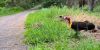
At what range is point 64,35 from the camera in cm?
1130

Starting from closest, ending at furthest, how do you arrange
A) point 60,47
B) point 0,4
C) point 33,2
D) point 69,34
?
point 60,47 → point 69,34 → point 0,4 → point 33,2

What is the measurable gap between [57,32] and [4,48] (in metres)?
2.53

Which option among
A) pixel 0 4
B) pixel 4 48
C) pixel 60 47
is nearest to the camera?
pixel 60 47

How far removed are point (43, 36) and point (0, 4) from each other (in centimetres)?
3999

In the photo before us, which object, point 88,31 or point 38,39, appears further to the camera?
point 88,31

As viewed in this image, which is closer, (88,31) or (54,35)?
(54,35)

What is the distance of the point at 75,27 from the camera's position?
36.3 ft

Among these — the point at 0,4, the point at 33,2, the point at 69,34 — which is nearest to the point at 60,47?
the point at 69,34

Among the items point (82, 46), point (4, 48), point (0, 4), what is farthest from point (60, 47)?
point (0, 4)

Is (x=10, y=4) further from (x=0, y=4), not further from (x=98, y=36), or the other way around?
(x=98, y=36)

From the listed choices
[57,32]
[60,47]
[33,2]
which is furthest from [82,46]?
[33,2]

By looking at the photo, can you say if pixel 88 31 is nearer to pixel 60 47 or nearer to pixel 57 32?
pixel 57 32

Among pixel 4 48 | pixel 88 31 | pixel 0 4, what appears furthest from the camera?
pixel 0 4

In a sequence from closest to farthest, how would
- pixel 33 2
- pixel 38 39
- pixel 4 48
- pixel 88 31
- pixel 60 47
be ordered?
1. pixel 60 47
2. pixel 4 48
3. pixel 38 39
4. pixel 88 31
5. pixel 33 2
